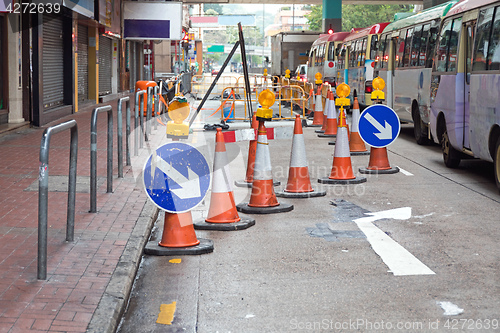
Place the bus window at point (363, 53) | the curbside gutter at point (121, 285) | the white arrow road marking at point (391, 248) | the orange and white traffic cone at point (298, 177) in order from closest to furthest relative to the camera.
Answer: the curbside gutter at point (121, 285)
the white arrow road marking at point (391, 248)
the orange and white traffic cone at point (298, 177)
the bus window at point (363, 53)

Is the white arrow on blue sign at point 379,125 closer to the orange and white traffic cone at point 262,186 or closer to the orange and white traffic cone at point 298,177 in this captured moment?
the orange and white traffic cone at point 298,177

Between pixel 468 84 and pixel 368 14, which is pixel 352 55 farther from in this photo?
pixel 368 14

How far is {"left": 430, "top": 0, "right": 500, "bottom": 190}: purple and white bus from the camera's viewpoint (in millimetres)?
9945

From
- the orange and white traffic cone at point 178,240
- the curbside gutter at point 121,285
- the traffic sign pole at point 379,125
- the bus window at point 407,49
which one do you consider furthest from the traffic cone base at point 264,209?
the bus window at point 407,49

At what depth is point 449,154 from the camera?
40.4 ft

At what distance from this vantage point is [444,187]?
1041 centimetres

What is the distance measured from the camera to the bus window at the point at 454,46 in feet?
39.9

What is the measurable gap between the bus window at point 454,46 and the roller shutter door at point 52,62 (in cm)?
1088

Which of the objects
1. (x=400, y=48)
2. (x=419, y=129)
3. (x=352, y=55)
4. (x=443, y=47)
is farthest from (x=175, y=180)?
(x=352, y=55)

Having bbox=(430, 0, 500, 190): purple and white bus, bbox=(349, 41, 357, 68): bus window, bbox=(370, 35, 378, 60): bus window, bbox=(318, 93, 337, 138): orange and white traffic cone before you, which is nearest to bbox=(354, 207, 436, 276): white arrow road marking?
bbox=(430, 0, 500, 190): purple and white bus

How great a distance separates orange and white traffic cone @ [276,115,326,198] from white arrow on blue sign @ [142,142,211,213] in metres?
3.13

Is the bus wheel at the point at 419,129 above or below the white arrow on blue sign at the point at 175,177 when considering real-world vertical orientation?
below

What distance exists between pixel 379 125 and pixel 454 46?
2.67 m

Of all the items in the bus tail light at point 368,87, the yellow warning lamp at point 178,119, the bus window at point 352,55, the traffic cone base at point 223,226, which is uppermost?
the bus window at point 352,55
